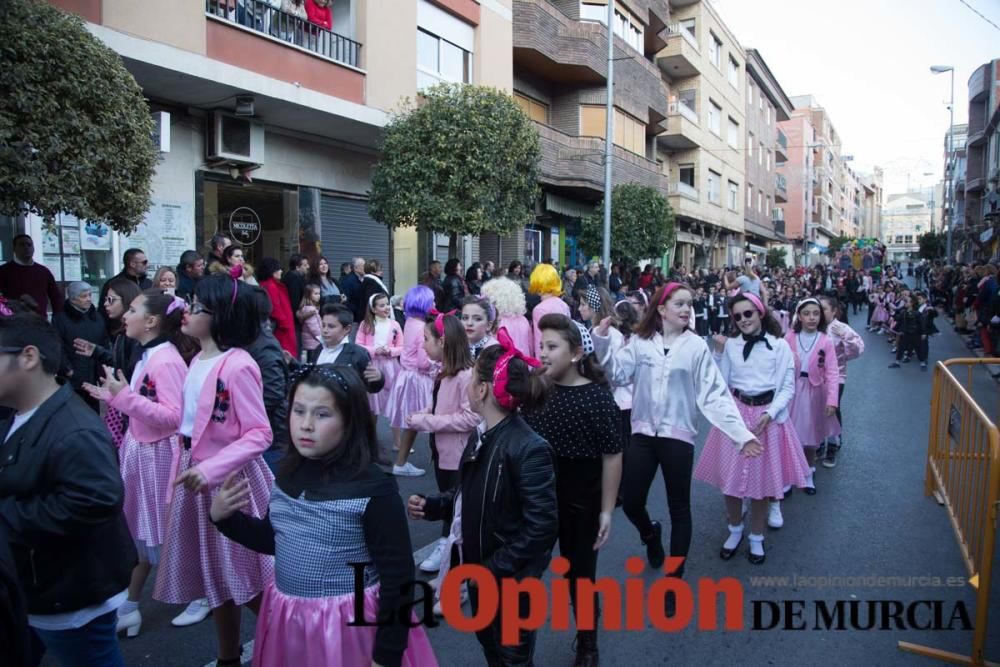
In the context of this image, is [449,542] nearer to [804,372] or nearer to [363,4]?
[804,372]

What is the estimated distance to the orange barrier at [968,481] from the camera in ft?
11.4

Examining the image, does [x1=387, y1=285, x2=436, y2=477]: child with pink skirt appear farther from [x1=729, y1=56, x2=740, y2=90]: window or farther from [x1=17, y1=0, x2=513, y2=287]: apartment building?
[x1=729, y1=56, x2=740, y2=90]: window

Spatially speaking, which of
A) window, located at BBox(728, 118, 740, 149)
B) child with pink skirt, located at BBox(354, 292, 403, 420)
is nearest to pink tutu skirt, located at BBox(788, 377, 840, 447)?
child with pink skirt, located at BBox(354, 292, 403, 420)

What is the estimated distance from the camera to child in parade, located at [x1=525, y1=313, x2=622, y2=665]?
3.52 m

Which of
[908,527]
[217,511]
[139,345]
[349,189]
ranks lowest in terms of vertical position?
[908,527]

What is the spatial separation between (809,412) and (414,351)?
3.64 metres

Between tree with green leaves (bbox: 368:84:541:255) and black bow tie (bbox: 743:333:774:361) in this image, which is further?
tree with green leaves (bbox: 368:84:541:255)

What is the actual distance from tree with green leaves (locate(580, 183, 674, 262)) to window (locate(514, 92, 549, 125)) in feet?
11.0

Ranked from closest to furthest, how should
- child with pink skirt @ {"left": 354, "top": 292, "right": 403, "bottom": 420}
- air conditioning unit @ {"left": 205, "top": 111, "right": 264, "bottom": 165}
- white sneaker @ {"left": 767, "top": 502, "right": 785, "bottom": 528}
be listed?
white sneaker @ {"left": 767, "top": 502, "right": 785, "bottom": 528}
child with pink skirt @ {"left": 354, "top": 292, "right": 403, "bottom": 420}
air conditioning unit @ {"left": 205, "top": 111, "right": 264, "bottom": 165}

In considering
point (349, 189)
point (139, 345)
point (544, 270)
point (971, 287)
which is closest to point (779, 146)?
point (971, 287)

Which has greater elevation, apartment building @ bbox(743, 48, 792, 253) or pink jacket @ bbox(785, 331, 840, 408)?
apartment building @ bbox(743, 48, 792, 253)

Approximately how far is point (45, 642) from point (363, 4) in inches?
531

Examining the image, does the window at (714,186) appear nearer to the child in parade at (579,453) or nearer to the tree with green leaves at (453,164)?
the tree with green leaves at (453,164)

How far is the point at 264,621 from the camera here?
99.0 inches
